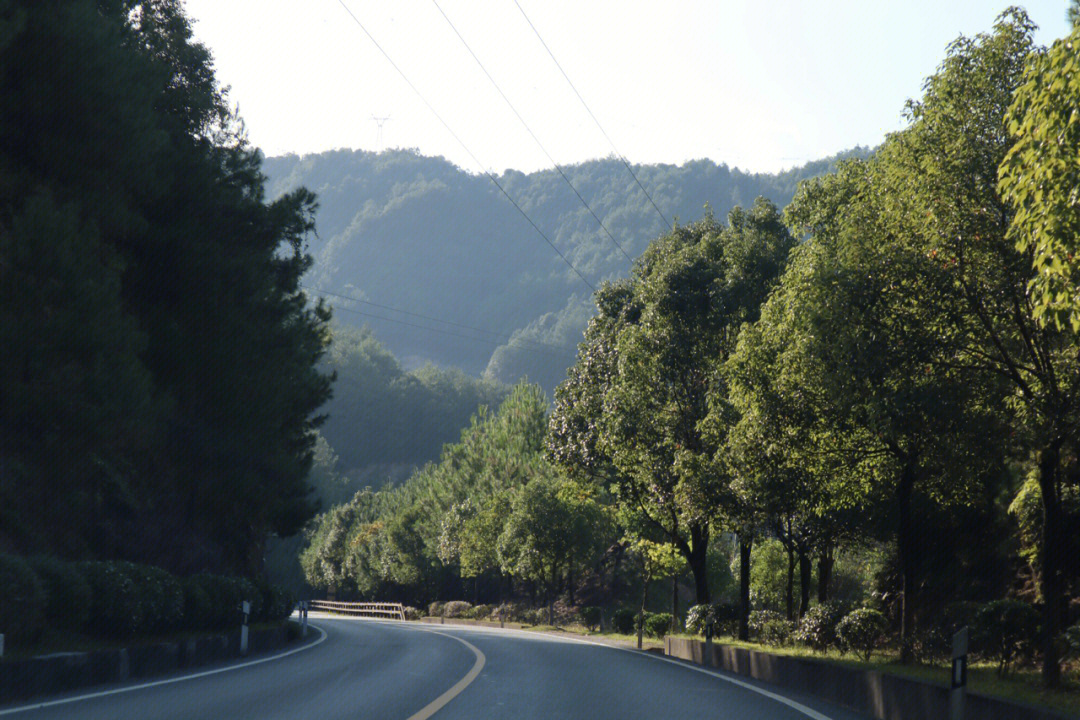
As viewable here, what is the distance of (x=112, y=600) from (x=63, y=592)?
49.3 inches

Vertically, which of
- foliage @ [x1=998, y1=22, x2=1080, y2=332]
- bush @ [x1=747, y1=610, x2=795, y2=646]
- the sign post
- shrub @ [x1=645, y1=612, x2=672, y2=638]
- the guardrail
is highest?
foliage @ [x1=998, y1=22, x2=1080, y2=332]

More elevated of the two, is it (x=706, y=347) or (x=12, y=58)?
(x=12, y=58)

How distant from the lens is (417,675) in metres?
13.5

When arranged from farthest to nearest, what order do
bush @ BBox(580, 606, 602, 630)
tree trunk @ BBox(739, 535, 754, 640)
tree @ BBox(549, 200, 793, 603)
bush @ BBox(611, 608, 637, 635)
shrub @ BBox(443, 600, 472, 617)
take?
shrub @ BBox(443, 600, 472, 617)
bush @ BBox(580, 606, 602, 630)
bush @ BBox(611, 608, 637, 635)
tree @ BBox(549, 200, 793, 603)
tree trunk @ BBox(739, 535, 754, 640)

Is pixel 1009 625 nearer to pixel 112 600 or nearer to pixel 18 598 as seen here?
pixel 112 600

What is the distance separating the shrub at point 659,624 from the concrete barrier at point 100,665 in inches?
834

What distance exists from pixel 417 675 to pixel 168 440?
11500 mm

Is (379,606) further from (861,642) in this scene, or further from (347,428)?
(347,428)

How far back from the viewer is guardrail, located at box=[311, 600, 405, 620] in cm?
6159

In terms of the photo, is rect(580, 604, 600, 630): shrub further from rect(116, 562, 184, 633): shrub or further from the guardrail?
rect(116, 562, 184, 633): shrub

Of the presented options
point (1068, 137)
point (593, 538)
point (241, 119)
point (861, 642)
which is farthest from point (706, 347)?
point (593, 538)

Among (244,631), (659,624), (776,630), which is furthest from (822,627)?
(659,624)

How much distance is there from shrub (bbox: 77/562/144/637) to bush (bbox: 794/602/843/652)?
1185 centimetres

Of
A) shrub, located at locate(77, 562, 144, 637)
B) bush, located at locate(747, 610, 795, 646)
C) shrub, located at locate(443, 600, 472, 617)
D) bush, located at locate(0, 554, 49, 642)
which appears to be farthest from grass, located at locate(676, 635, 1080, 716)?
shrub, located at locate(443, 600, 472, 617)
